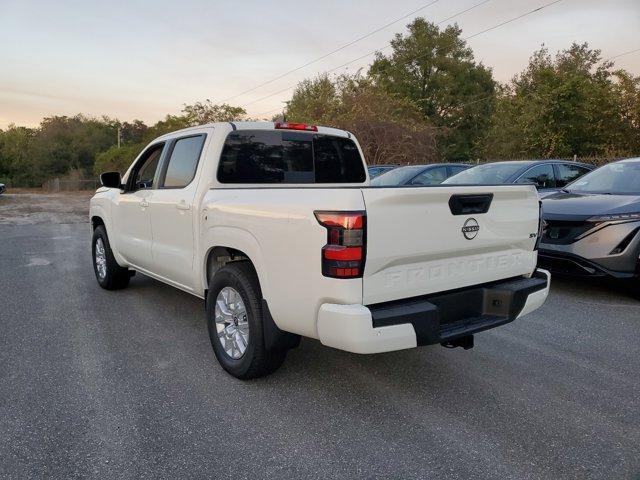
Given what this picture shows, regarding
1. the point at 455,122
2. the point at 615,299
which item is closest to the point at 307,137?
the point at 615,299

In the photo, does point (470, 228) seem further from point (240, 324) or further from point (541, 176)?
point (541, 176)

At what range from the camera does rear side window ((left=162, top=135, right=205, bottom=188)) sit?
170 inches

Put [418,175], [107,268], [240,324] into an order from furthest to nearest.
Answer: [418,175], [107,268], [240,324]

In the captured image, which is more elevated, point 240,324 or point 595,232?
point 595,232

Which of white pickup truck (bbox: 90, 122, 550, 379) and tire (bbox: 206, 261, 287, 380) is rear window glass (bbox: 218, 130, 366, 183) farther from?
tire (bbox: 206, 261, 287, 380)

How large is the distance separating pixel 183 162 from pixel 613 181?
548 centimetres

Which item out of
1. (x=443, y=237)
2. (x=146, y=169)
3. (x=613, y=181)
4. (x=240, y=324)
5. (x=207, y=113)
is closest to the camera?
(x=443, y=237)

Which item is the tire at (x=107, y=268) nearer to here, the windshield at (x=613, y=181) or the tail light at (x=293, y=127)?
the tail light at (x=293, y=127)

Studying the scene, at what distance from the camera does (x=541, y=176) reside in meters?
8.45

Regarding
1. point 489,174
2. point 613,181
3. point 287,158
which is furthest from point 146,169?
point 613,181

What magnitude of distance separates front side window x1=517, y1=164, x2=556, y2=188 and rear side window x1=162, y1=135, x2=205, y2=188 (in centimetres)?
568

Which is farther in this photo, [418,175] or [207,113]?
[207,113]

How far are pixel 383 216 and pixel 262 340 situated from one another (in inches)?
48.0

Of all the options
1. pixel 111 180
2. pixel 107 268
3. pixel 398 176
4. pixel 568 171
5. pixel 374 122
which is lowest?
pixel 107 268
